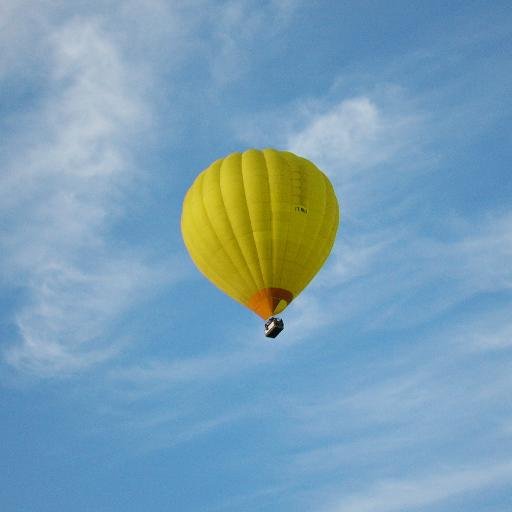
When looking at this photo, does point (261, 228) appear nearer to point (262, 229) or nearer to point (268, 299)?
point (262, 229)

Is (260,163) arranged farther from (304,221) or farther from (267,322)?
(267,322)

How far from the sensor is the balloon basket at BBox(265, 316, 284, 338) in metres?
56.3

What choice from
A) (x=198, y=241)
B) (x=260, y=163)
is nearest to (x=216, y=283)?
(x=198, y=241)

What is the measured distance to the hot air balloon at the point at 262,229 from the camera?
2224 inches

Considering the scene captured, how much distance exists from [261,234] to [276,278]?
2367 mm

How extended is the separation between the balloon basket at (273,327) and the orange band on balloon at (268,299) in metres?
0.31

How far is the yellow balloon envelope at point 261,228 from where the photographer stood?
56.5 m

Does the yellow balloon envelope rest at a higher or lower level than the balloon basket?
higher

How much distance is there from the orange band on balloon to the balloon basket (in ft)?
1.01

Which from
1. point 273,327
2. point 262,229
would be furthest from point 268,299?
point 262,229

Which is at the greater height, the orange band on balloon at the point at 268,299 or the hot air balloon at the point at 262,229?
the hot air balloon at the point at 262,229

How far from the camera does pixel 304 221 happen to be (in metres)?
57.1

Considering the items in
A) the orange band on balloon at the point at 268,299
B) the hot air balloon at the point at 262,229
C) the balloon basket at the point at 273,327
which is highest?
the hot air balloon at the point at 262,229

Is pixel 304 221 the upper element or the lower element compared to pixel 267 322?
upper
